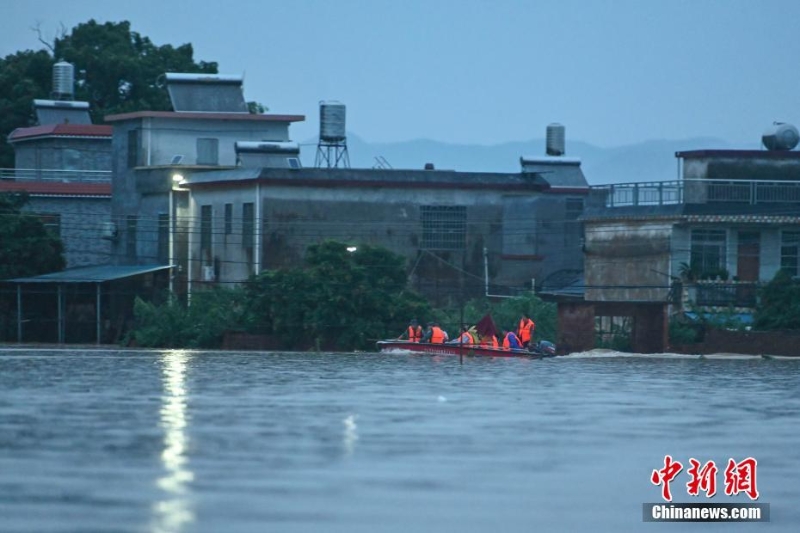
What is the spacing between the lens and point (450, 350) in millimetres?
47094

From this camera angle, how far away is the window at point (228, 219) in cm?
6172

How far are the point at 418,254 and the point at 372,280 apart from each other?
28.7 ft

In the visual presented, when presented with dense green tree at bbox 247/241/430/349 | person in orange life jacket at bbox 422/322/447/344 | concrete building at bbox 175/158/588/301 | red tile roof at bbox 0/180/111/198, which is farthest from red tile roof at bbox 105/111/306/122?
person in orange life jacket at bbox 422/322/447/344

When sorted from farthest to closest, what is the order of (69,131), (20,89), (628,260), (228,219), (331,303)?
(20,89) → (69,131) → (228,219) → (628,260) → (331,303)

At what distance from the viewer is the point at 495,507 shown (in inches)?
599

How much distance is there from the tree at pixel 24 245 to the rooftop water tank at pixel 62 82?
19.4 m

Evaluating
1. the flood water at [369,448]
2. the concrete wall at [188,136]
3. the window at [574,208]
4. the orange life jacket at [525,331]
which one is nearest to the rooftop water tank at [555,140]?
the window at [574,208]

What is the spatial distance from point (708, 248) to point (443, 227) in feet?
33.5

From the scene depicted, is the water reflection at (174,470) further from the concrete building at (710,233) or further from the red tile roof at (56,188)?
the red tile roof at (56,188)

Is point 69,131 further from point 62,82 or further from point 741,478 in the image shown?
point 741,478

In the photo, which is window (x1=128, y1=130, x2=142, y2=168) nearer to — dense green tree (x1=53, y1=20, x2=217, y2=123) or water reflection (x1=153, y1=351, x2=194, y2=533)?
dense green tree (x1=53, y1=20, x2=217, y2=123)

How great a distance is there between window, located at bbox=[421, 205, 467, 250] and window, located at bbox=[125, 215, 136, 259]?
12003mm

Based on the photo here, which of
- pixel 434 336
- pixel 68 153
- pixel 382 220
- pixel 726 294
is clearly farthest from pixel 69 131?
pixel 726 294

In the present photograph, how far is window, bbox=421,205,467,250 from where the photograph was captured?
2456 inches
